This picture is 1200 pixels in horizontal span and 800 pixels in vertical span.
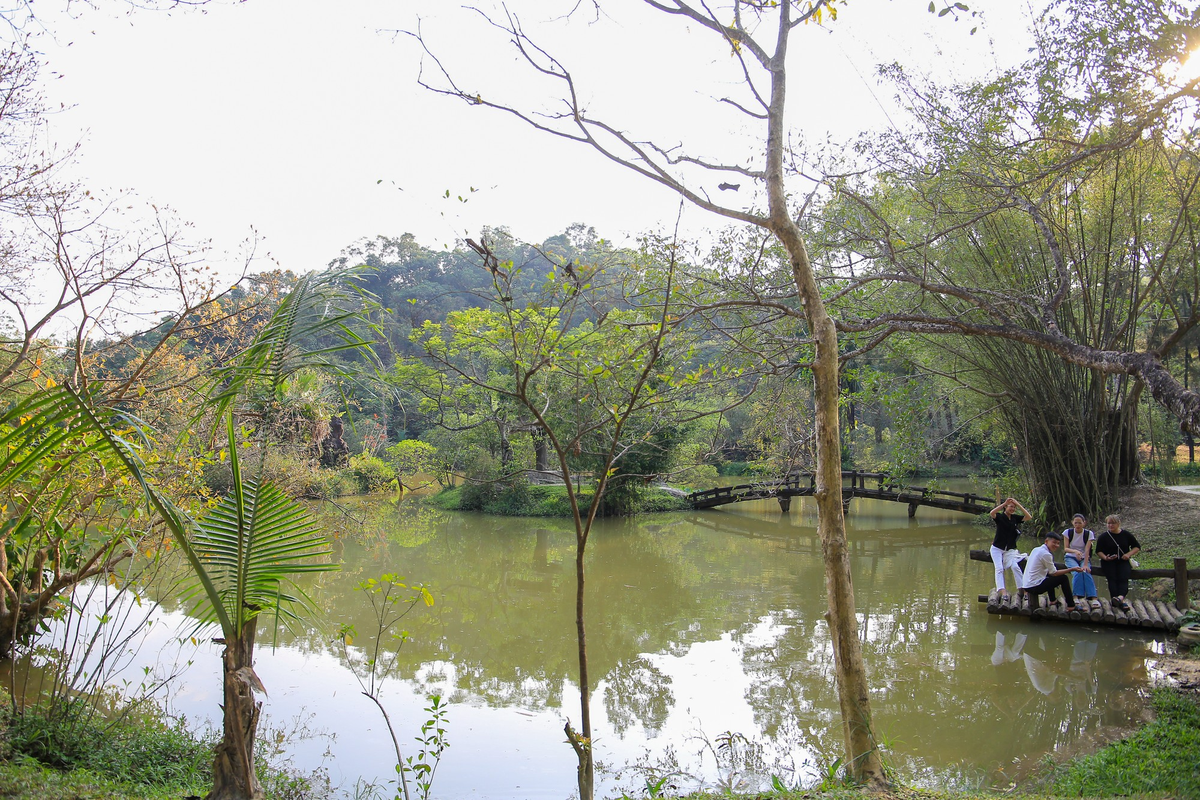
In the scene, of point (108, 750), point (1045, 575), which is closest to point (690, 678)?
point (1045, 575)

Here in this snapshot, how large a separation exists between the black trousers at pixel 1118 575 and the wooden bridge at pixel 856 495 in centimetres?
589

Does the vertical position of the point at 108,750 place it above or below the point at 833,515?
below

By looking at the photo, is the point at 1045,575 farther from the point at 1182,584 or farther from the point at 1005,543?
the point at 1182,584

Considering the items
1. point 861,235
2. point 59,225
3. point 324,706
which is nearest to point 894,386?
point 861,235

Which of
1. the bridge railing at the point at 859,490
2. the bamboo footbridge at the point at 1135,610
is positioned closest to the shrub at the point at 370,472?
the bridge railing at the point at 859,490

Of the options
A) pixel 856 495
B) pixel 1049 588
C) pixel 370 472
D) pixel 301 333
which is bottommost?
pixel 1049 588

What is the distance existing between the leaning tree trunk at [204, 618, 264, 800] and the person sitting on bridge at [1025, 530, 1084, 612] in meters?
7.19

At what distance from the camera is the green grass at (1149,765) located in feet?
12.1

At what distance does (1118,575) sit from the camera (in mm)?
7383

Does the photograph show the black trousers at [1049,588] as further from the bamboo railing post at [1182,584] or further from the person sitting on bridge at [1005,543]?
the bamboo railing post at [1182,584]

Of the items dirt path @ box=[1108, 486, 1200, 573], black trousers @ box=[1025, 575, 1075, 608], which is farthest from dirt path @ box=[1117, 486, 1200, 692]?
black trousers @ box=[1025, 575, 1075, 608]

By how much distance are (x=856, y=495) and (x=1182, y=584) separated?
950cm

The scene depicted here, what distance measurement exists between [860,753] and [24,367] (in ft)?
19.4

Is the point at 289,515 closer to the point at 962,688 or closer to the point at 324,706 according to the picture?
the point at 324,706
